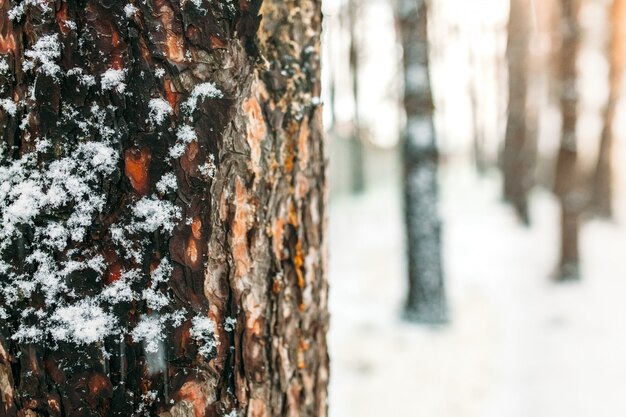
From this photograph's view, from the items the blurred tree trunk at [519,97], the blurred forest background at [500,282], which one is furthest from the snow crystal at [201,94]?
the blurred tree trunk at [519,97]

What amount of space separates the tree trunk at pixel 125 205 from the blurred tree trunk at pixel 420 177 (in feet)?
15.5

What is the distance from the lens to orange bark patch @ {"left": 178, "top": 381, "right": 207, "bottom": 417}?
83 cm

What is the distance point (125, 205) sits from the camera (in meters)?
0.78

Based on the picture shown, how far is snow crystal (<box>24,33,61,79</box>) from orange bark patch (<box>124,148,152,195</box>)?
6.7 inches

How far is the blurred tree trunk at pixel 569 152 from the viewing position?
6.24m

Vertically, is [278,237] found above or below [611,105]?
below

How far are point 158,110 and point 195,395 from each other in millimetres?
508

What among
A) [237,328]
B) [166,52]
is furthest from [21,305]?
[166,52]

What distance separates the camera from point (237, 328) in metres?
0.88

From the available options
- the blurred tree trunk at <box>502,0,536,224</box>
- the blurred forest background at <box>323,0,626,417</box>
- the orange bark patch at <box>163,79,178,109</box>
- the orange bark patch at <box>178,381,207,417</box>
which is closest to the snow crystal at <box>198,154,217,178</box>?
the orange bark patch at <box>163,79,178,109</box>

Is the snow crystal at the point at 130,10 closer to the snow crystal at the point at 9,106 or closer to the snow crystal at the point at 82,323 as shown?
the snow crystal at the point at 9,106

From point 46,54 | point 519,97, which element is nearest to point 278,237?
point 46,54

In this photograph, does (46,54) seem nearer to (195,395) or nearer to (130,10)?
(130,10)

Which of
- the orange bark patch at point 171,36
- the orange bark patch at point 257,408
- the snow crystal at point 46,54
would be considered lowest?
the orange bark patch at point 257,408
